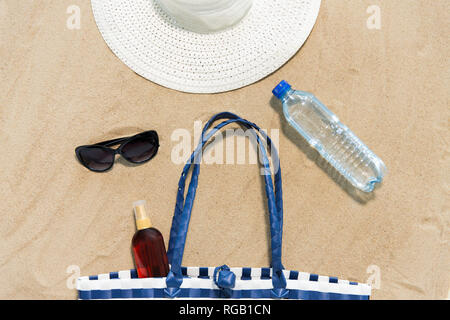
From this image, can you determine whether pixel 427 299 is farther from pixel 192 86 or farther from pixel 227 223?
pixel 192 86

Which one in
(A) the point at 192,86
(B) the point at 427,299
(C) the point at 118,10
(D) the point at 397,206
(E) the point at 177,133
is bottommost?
(B) the point at 427,299

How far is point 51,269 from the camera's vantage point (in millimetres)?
935

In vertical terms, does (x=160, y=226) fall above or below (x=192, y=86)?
below

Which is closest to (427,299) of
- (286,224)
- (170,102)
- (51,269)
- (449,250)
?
(449,250)

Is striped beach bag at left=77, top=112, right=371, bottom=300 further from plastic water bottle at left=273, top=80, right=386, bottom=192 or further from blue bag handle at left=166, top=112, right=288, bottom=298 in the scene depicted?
plastic water bottle at left=273, top=80, right=386, bottom=192

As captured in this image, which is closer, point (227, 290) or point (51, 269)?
point (227, 290)

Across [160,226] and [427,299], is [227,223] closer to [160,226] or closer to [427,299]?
[160,226]

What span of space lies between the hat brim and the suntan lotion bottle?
0.31 metres

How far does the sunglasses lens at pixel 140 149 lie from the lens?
3.05 feet

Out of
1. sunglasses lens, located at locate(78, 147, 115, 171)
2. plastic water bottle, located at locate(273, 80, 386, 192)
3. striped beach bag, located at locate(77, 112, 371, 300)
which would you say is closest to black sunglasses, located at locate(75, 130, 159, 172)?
sunglasses lens, located at locate(78, 147, 115, 171)

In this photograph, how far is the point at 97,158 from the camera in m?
0.94

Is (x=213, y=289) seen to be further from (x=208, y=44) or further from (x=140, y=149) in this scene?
(x=208, y=44)

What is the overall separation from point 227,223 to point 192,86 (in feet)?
1.09

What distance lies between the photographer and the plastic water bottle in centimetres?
93
